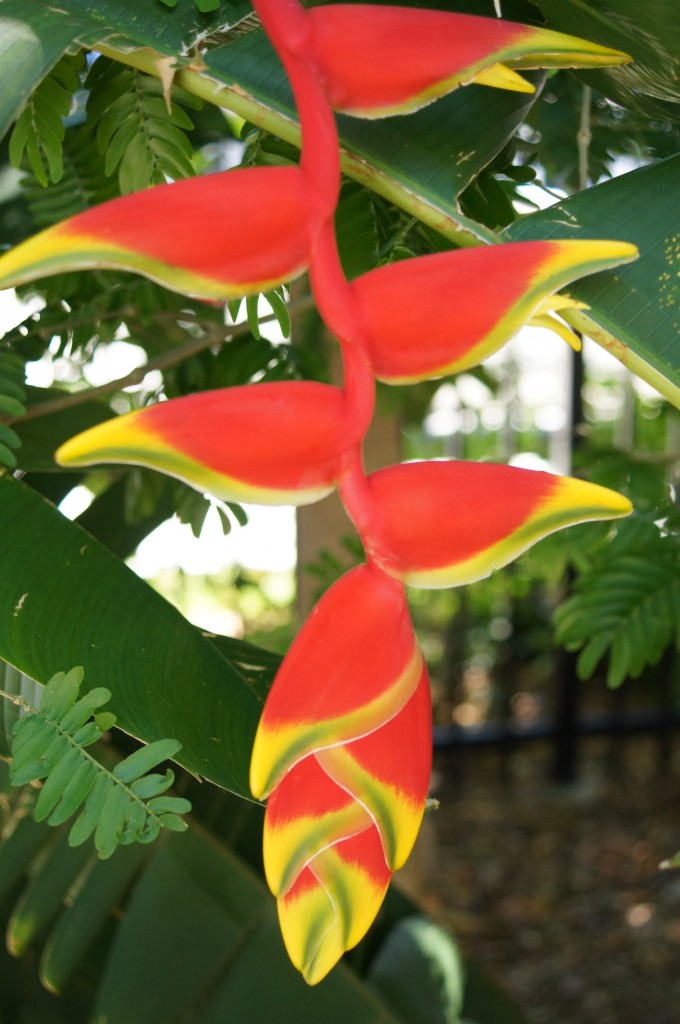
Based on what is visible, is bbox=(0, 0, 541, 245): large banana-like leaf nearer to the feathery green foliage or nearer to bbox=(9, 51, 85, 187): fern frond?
bbox=(9, 51, 85, 187): fern frond

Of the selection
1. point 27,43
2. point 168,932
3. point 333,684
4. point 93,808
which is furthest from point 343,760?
point 168,932

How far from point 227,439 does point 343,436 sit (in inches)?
1.2

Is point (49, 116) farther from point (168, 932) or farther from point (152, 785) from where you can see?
point (168, 932)

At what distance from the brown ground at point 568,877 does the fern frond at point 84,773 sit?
1026mm

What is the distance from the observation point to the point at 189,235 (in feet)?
0.79

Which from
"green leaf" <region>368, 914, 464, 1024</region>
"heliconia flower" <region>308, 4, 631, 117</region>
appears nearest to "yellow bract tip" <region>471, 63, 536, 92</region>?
"heliconia flower" <region>308, 4, 631, 117</region>

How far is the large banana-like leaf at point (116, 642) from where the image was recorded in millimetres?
364

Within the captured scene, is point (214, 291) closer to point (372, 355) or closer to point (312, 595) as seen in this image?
point (372, 355)

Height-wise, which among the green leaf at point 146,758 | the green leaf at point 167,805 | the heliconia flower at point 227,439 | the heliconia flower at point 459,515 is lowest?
the green leaf at point 167,805

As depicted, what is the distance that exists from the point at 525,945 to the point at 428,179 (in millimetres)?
1734

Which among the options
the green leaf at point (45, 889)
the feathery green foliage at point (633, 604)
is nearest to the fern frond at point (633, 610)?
the feathery green foliage at point (633, 604)

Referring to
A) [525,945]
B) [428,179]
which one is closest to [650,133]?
[428,179]

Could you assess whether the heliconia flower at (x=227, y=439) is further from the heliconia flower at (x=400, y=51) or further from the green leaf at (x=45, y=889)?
the green leaf at (x=45, y=889)

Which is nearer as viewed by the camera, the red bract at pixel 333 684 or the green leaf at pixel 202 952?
the red bract at pixel 333 684
